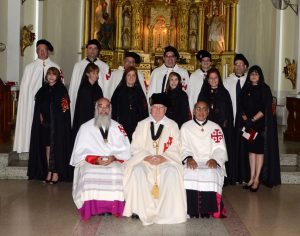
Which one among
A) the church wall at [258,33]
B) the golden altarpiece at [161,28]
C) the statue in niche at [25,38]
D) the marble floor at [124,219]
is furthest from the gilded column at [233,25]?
the marble floor at [124,219]

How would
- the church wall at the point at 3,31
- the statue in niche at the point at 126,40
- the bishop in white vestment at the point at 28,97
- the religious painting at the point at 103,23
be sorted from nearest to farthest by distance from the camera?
the bishop in white vestment at the point at 28,97 → the church wall at the point at 3,31 → the religious painting at the point at 103,23 → the statue in niche at the point at 126,40

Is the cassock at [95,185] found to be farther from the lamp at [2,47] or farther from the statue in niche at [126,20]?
the statue in niche at [126,20]

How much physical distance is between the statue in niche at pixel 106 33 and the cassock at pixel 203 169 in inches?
399

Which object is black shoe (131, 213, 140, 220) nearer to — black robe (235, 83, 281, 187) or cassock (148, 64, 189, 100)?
black robe (235, 83, 281, 187)

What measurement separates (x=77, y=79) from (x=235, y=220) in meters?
4.38

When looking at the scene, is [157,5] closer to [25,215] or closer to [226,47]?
[226,47]

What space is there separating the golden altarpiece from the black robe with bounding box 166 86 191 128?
8420 millimetres

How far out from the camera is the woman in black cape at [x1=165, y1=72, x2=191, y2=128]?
8.79m

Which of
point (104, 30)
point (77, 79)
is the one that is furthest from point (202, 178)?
point (104, 30)

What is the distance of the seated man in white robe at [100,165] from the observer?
23.2ft

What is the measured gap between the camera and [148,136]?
7484 mm

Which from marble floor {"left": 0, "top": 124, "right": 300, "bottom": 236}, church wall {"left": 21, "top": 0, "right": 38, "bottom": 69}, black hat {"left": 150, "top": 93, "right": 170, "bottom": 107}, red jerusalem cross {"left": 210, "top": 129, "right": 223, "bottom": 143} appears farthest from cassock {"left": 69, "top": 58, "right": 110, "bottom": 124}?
church wall {"left": 21, "top": 0, "right": 38, "bottom": 69}

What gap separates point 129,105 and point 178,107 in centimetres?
77

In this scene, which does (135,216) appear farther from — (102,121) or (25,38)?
(25,38)
